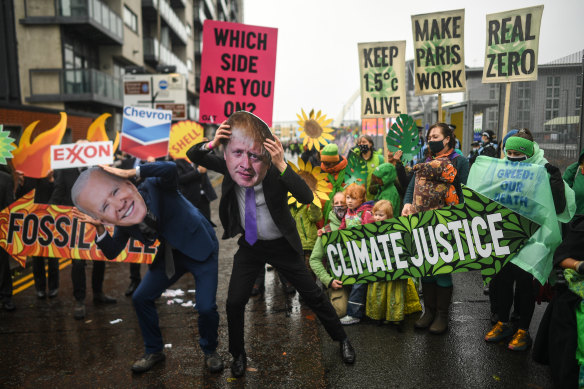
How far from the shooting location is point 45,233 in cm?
493

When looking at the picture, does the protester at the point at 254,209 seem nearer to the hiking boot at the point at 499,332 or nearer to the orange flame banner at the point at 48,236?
the hiking boot at the point at 499,332

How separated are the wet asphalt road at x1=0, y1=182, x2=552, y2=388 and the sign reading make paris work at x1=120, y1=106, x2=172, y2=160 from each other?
1830 millimetres

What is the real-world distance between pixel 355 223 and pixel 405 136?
1.19 metres

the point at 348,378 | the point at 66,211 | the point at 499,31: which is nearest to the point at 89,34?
the point at 66,211

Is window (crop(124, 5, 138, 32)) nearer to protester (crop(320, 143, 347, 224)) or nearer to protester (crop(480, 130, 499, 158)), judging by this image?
protester (crop(480, 130, 499, 158))

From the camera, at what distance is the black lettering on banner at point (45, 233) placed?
4926 millimetres

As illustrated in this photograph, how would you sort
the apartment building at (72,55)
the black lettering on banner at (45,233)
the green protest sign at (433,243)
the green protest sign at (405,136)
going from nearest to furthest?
the green protest sign at (433,243)
the green protest sign at (405,136)
the black lettering on banner at (45,233)
the apartment building at (72,55)

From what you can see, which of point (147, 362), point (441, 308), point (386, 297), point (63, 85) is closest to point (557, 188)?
point (441, 308)

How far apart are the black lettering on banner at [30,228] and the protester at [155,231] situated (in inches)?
73.0

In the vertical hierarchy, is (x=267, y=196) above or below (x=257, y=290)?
above

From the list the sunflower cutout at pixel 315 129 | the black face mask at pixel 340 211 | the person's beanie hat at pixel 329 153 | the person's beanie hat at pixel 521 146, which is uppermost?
the sunflower cutout at pixel 315 129

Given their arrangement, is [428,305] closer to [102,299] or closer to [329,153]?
[329,153]

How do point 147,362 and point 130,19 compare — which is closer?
point 147,362

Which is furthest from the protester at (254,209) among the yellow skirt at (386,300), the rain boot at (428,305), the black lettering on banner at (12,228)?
the black lettering on banner at (12,228)
